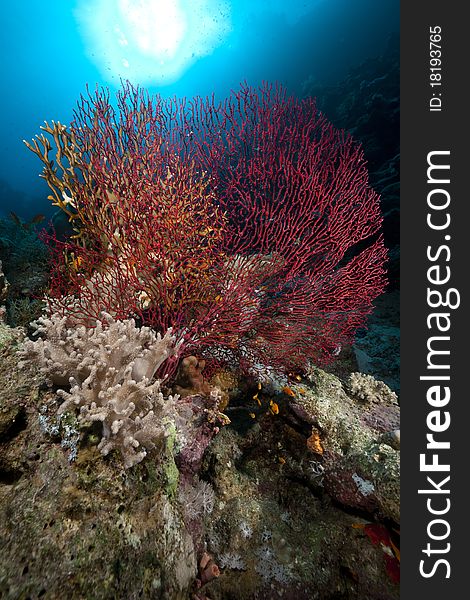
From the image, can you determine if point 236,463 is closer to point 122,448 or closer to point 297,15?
point 122,448

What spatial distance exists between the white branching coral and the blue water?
27296 mm

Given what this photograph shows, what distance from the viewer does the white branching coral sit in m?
1.72

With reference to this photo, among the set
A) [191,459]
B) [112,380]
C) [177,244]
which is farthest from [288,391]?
[177,244]

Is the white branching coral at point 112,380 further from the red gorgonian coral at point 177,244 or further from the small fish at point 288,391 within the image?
the small fish at point 288,391

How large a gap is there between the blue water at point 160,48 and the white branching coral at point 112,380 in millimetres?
27296

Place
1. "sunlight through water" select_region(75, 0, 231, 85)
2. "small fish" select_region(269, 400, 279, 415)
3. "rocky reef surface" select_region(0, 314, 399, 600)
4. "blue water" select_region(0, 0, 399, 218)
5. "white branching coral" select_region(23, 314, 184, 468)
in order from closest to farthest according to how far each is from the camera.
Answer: "rocky reef surface" select_region(0, 314, 399, 600)
"white branching coral" select_region(23, 314, 184, 468)
"small fish" select_region(269, 400, 279, 415)
"blue water" select_region(0, 0, 399, 218)
"sunlight through water" select_region(75, 0, 231, 85)

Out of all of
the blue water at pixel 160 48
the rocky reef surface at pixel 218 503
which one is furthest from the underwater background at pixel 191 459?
the blue water at pixel 160 48

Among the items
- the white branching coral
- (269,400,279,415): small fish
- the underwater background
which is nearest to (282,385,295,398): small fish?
the underwater background

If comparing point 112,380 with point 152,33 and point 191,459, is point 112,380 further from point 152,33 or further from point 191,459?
point 152,33

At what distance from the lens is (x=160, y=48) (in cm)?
5306

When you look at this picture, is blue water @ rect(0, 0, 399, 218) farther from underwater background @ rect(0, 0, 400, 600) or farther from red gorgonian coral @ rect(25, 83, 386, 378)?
underwater background @ rect(0, 0, 400, 600)

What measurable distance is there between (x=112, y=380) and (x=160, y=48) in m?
72.9

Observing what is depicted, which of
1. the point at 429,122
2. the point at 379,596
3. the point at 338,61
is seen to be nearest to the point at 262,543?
the point at 379,596

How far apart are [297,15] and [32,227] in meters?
42.1
